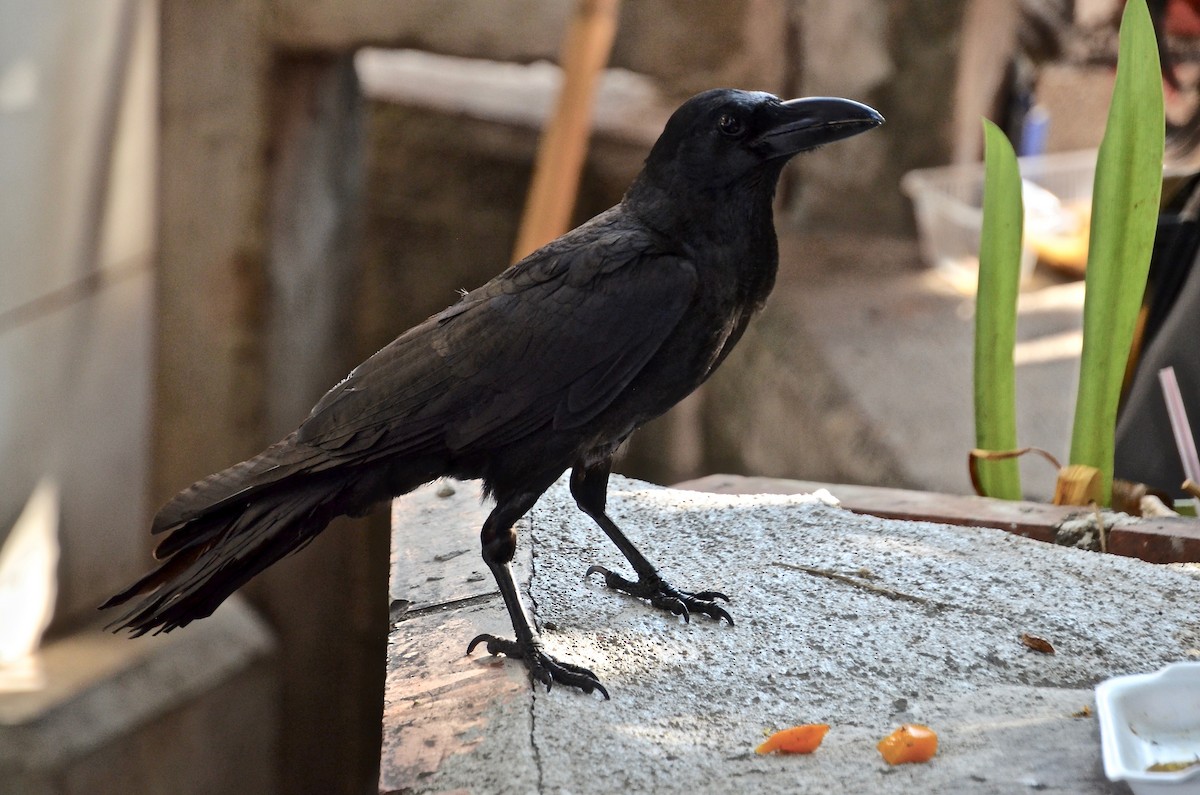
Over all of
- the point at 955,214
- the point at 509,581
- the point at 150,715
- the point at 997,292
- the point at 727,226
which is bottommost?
the point at 150,715

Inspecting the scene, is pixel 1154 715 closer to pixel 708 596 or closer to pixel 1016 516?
pixel 708 596

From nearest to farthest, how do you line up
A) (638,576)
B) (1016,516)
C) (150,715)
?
1. (638,576)
2. (1016,516)
3. (150,715)

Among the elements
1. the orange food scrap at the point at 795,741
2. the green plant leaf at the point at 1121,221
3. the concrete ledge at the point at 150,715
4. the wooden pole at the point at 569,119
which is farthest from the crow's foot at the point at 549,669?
the wooden pole at the point at 569,119

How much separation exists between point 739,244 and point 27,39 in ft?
9.52

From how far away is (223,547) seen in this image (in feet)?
6.46

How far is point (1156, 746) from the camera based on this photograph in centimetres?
169

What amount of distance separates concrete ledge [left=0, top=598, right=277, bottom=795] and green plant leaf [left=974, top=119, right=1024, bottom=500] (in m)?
2.94

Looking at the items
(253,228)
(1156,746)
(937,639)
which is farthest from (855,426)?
(1156,746)

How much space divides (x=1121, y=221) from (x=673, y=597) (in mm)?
1314

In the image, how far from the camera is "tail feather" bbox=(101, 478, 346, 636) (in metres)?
1.93

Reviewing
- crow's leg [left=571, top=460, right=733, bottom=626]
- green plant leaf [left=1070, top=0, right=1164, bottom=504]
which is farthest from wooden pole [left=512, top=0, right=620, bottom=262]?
crow's leg [left=571, top=460, right=733, bottom=626]

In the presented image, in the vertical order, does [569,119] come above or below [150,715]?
above

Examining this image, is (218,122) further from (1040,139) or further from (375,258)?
(1040,139)

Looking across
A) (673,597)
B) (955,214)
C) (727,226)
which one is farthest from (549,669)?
(955,214)
